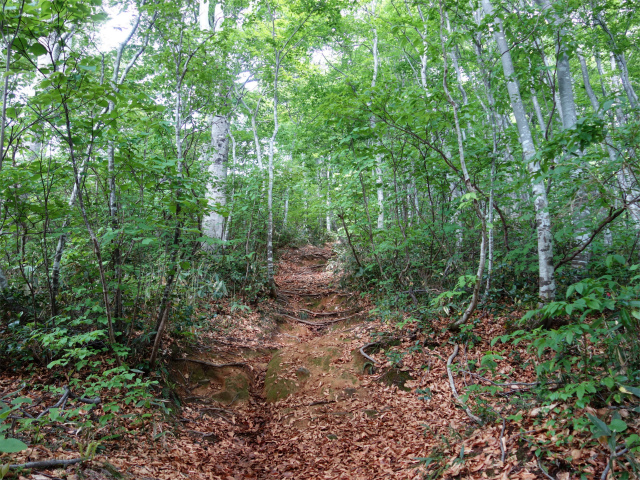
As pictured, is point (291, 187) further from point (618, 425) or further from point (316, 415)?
point (618, 425)

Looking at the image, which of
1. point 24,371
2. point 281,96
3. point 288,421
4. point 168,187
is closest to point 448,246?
point 288,421

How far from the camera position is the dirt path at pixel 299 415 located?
370 cm

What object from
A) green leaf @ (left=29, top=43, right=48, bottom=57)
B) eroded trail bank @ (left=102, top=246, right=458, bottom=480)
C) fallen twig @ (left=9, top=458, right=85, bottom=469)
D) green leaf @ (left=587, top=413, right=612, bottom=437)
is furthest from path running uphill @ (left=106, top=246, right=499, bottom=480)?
green leaf @ (left=29, top=43, right=48, bottom=57)

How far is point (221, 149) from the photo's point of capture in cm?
974

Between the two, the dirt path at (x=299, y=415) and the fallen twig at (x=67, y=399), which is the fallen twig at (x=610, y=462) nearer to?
the dirt path at (x=299, y=415)

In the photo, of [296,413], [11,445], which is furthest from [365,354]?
[11,445]

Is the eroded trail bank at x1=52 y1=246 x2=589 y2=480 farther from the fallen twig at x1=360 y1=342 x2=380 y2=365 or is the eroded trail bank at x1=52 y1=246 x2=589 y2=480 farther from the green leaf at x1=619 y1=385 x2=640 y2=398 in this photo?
the green leaf at x1=619 y1=385 x2=640 y2=398

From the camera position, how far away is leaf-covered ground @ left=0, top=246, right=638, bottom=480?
9.39 feet

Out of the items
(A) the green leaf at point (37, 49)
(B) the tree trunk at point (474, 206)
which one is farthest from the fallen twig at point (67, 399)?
(B) the tree trunk at point (474, 206)

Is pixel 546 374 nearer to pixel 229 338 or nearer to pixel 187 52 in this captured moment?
pixel 229 338

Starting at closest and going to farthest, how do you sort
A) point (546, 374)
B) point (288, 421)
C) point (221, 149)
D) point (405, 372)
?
point (546, 374) → point (288, 421) → point (405, 372) → point (221, 149)

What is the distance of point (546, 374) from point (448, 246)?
3731 mm

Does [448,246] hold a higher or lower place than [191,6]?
lower

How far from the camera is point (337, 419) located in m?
4.59
